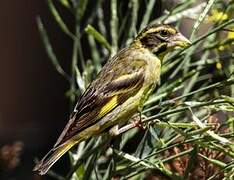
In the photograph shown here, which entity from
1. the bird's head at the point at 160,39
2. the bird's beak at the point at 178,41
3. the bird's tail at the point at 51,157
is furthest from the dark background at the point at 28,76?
the bird's tail at the point at 51,157

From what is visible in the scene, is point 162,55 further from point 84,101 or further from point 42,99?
point 42,99

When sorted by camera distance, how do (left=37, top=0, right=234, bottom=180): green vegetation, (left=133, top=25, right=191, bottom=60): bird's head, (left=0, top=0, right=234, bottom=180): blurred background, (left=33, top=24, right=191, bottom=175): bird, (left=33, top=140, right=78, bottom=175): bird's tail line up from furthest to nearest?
(left=0, top=0, right=234, bottom=180): blurred background < (left=133, top=25, right=191, bottom=60): bird's head < (left=33, top=24, right=191, bottom=175): bird < (left=33, top=140, right=78, bottom=175): bird's tail < (left=37, top=0, right=234, bottom=180): green vegetation

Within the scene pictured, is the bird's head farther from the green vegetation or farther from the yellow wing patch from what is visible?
the yellow wing patch

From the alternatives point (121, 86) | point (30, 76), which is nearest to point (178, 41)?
point (121, 86)

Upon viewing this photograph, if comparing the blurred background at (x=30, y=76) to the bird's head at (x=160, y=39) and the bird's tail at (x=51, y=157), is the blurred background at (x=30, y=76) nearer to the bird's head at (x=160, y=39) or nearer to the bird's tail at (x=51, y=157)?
the bird's head at (x=160, y=39)

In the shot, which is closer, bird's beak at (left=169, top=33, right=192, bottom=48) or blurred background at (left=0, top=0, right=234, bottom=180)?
bird's beak at (left=169, top=33, right=192, bottom=48)

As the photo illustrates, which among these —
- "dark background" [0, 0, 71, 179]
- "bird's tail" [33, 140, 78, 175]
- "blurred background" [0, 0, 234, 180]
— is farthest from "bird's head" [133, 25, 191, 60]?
"dark background" [0, 0, 71, 179]

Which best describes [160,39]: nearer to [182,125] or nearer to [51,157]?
[51,157]
